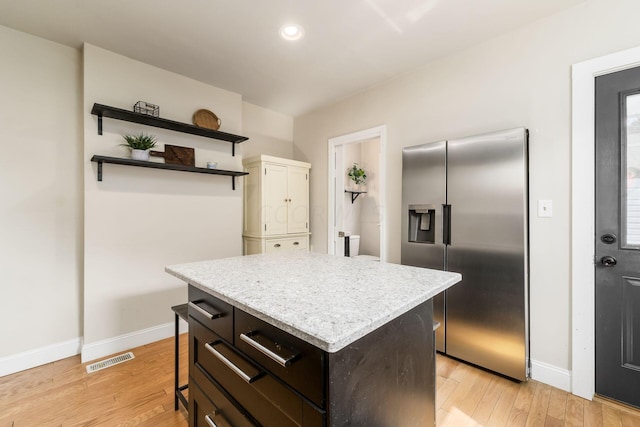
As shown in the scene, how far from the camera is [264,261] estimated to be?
5.67 ft

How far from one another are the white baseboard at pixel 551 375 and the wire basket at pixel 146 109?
3703 mm

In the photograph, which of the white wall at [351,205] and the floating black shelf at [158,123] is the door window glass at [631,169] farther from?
the white wall at [351,205]

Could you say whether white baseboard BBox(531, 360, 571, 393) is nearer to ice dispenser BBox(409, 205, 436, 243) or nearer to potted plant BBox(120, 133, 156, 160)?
ice dispenser BBox(409, 205, 436, 243)

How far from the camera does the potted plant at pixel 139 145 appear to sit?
245 centimetres

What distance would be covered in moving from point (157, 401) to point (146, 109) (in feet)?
7.72

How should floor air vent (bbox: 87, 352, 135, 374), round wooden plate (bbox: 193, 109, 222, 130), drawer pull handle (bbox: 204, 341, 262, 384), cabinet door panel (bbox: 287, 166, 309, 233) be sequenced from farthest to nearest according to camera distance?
cabinet door panel (bbox: 287, 166, 309, 233) → round wooden plate (bbox: 193, 109, 222, 130) → floor air vent (bbox: 87, 352, 135, 374) → drawer pull handle (bbox: 204, 341, 262, 384)

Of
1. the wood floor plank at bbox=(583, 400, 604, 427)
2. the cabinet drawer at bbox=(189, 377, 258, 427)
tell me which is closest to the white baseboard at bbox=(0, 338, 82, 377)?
the cabinet drawer at bbox=(189, 377, 258, 427)

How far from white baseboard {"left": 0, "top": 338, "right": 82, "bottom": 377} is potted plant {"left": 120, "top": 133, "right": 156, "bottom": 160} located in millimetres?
1684

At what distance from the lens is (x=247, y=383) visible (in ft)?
3.40

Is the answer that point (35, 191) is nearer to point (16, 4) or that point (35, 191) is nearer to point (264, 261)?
point (16, 4)

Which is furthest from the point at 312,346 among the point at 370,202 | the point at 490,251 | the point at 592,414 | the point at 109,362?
the point at 370,202

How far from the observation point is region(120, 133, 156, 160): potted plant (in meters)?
2.45

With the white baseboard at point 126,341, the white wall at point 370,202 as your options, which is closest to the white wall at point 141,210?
the white baseboard at point 126,341

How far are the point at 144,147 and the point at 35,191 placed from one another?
2.82ft
